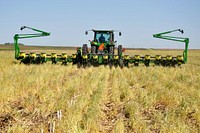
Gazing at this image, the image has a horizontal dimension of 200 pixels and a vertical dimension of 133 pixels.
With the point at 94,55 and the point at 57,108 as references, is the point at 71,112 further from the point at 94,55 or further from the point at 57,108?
the point at 94,55

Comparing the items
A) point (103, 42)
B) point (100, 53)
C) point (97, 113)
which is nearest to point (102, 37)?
point (103, 42)

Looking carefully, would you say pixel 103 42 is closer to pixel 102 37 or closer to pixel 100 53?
pixel 102 37

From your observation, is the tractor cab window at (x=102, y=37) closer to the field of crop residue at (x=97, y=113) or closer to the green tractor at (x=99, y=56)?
the green tractor at (x=99, y=56)

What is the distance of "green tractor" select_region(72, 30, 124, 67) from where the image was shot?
53.7ft

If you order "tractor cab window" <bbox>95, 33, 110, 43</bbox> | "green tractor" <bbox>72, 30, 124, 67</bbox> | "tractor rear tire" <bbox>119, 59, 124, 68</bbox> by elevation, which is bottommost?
"tractor rear tire" <bbox>119, 59, 124, 68</bbox>

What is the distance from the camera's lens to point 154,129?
4758mm

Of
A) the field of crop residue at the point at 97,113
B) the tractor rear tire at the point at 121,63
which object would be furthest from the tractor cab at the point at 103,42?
the field of crop residue at the point at 97,113

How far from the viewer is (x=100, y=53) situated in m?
17.4

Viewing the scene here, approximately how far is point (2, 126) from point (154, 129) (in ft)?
7.47

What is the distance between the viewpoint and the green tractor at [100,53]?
16359 mm

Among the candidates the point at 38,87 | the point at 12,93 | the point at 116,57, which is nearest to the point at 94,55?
the point at 116,57

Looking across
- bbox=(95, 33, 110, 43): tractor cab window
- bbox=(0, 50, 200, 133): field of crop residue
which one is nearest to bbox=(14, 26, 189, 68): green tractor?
bbox=(95, 33, 110, 43): tractor cab window

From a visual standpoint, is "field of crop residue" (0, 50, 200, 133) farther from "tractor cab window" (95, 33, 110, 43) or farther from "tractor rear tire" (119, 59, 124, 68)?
"tractor cab window" (95, 33, 110, 43)

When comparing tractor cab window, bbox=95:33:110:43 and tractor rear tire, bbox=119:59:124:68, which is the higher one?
tractor cab window, bbox=95:33:110:43
